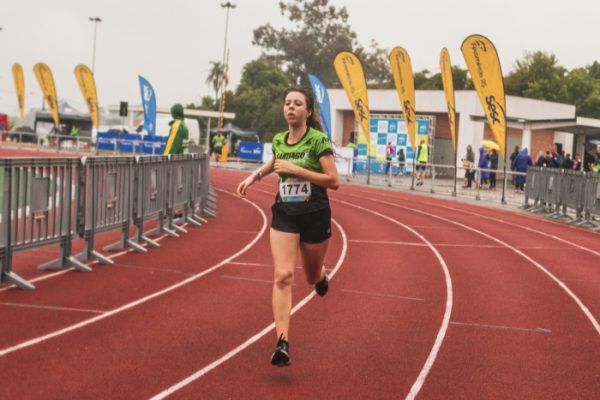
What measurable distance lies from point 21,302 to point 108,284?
1.27 metres

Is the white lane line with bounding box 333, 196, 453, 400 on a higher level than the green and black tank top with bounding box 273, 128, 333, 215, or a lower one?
lower

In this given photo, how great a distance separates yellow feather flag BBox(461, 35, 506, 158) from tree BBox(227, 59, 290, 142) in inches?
2272

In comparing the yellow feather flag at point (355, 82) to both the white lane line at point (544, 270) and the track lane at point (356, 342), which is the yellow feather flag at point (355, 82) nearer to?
the white lane line at point (544, 270)

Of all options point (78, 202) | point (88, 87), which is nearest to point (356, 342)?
point (78, 202)

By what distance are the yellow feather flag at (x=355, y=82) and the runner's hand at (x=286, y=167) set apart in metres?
25.7

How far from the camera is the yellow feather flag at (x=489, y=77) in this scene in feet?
76.4

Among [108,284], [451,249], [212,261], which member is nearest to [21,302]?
[108,284]

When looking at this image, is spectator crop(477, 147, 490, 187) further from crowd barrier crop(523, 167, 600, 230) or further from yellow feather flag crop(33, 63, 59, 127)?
yellow feather flag crop(33, 63, 59, 127)

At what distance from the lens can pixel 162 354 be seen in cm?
581

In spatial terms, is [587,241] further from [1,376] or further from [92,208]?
[1,376]

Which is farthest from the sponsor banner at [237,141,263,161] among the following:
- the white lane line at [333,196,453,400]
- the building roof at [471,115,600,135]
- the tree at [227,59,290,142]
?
the tree at [227,59,290,142]

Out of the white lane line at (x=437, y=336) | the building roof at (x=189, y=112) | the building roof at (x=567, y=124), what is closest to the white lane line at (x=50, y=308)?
the white lane line at (x=437, y=336)

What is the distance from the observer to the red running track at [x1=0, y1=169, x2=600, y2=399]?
5246mm

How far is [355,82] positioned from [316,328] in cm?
2512
